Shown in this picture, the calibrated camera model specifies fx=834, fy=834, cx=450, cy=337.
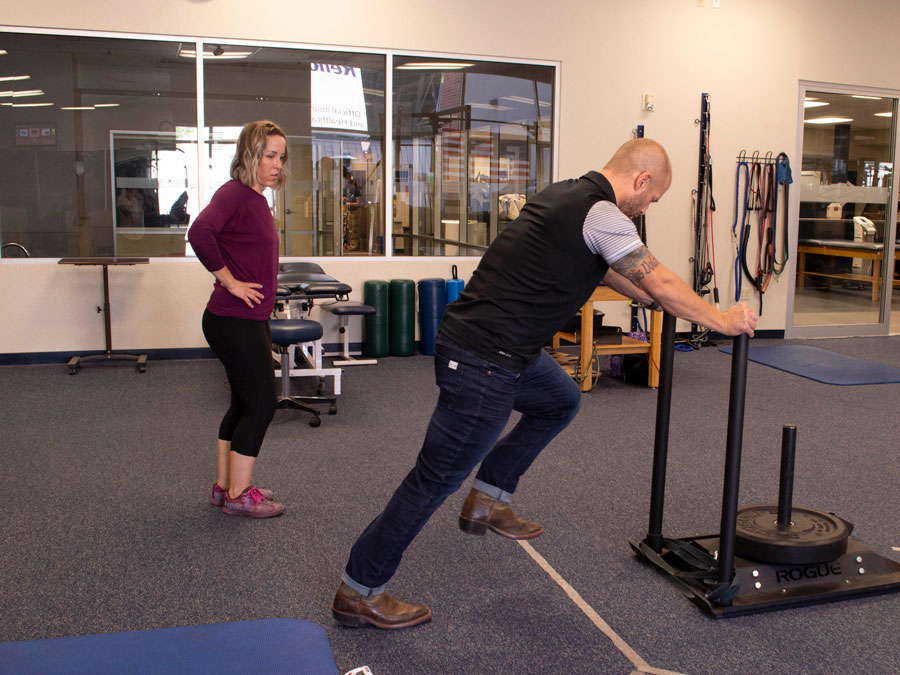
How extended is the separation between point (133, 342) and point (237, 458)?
11.8 ft

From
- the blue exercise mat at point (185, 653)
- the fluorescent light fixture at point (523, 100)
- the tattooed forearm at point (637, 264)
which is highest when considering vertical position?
the fluorescent light fixture at point (523, 100)

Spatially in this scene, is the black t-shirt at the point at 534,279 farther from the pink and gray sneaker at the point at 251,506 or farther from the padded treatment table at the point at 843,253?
the padded treatment table at the point at 843,253

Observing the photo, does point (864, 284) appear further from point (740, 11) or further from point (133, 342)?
point (133, 342)

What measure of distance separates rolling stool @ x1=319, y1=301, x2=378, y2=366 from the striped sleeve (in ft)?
11.9

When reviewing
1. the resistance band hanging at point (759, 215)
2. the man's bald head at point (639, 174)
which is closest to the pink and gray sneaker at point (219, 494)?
the man's bald head at point (639, 174)

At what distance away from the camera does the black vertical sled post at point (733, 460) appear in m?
2.30

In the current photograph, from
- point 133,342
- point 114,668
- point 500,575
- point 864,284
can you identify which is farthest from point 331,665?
point 864,284

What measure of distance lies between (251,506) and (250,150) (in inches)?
50.5

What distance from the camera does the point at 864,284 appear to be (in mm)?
7895

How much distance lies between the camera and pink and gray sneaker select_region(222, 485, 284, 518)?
10.1 feet

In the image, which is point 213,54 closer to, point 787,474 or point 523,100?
point 523,100

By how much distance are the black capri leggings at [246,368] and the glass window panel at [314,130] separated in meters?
3.74

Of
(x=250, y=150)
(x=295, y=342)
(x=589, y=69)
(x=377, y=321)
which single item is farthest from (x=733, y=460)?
(x=589, y=69)

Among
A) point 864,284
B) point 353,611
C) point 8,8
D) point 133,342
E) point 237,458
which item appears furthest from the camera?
point 864,284
